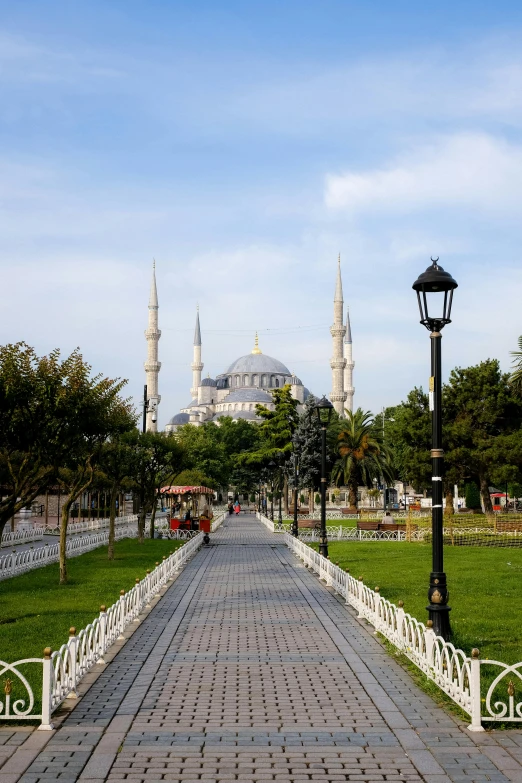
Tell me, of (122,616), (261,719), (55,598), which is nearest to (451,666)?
(261,719)

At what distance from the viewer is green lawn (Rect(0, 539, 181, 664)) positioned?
10191 millimetres

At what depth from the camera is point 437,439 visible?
905cm

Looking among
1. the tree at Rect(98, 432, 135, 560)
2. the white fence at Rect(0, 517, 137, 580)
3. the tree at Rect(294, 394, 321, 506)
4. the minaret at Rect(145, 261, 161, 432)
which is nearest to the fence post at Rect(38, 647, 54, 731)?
the white fence at Rect(0, 517, 137, 580)

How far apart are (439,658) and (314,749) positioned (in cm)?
207

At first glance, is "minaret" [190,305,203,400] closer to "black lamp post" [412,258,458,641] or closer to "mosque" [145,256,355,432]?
"mosque" [145,256,355,432]

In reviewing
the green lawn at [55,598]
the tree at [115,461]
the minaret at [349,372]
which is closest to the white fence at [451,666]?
the green lawn at [55,598]

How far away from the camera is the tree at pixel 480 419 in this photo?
4025 cm

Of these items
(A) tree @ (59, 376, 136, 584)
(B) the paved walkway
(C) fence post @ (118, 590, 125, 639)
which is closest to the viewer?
(B) the paved walkway

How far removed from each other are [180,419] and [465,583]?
115 metres

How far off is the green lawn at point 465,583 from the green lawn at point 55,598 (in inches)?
197

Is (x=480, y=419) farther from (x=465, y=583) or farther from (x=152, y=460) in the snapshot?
(x=465, y=583)

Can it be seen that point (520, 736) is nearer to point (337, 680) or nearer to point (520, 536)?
point (337, 680)

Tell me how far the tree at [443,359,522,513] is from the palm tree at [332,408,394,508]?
7971 millimetres

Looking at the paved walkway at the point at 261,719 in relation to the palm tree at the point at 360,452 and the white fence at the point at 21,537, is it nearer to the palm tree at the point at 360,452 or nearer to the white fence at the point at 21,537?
the white fence at the point at 21,537
